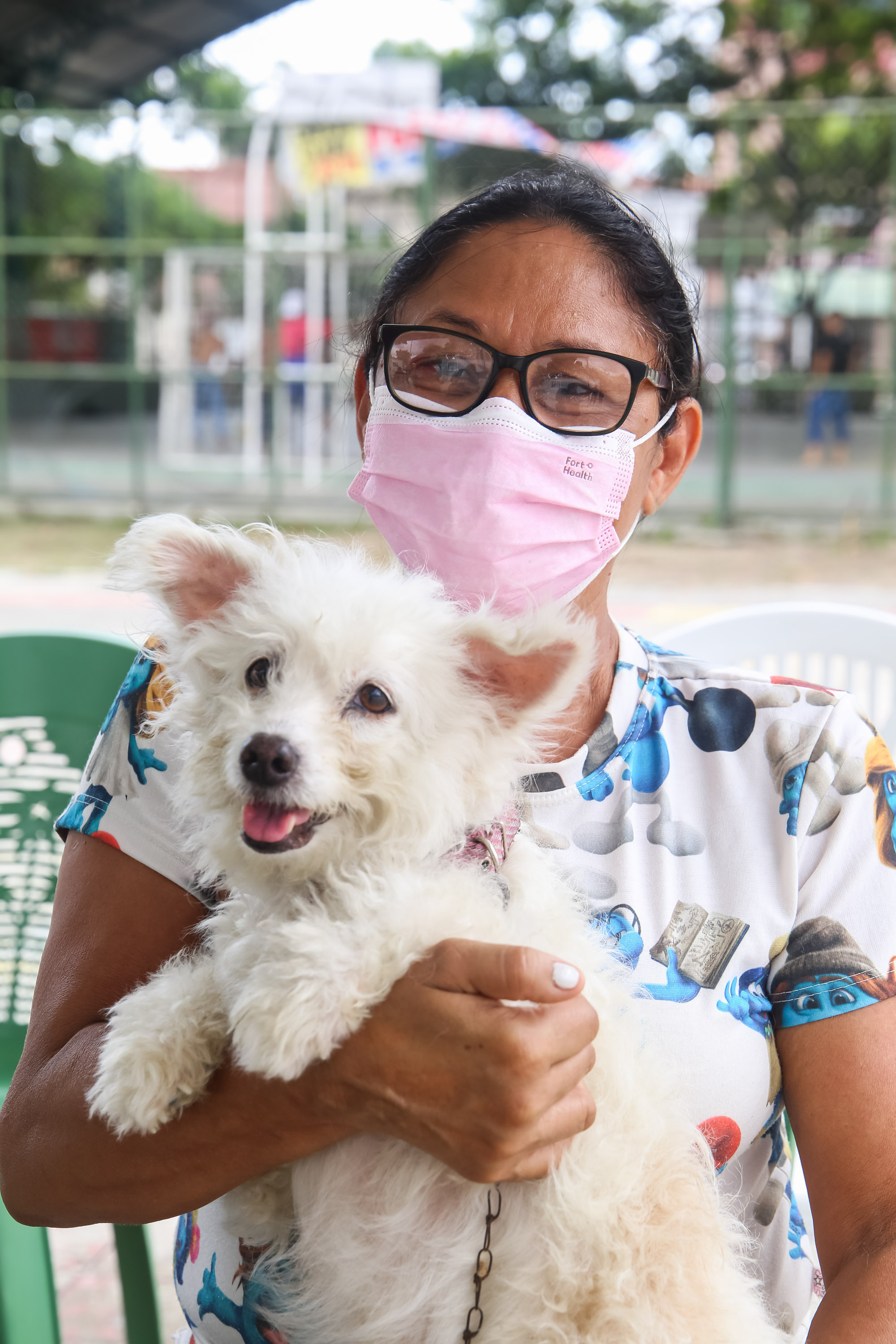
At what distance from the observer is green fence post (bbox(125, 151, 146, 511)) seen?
12609 mm

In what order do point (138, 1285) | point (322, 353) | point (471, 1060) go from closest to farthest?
point (471, 1060) < point (138, 1285) < point (322, 353)

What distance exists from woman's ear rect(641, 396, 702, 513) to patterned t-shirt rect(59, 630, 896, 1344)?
1.61 feet

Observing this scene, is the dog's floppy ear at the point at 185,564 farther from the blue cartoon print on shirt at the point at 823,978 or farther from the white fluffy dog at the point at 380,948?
the blue cartoon print on shirt at the point at 823,978

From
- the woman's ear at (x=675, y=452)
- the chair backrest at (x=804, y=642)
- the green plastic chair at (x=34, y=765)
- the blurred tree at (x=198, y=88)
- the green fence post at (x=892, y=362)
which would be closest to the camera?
the woman's ear at (x=675, y=452)

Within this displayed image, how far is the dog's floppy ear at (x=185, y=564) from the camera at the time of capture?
179cm

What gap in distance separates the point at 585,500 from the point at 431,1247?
1278mm

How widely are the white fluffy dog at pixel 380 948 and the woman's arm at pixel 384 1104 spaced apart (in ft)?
0.17

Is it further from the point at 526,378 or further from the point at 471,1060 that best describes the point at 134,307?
the point at 471,1060

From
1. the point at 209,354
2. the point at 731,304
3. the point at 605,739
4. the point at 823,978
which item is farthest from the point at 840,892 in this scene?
the point at 209,354

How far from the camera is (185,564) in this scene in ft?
6.20

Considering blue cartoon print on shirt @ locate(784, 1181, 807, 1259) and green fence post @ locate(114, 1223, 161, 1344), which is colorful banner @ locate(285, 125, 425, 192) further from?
blue cartoon print on shirt @ locate(784, 1181, 807, 1259)

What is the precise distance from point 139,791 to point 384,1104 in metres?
0.70

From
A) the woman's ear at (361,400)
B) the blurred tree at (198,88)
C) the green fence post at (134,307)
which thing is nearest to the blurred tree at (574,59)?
the blurred tree at (198,88)

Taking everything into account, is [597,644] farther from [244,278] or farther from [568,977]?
[244,278]
